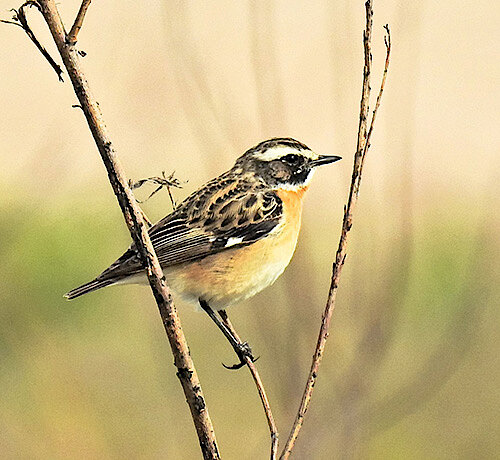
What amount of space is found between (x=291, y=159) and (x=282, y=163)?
0.16 ft

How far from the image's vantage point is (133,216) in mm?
1839

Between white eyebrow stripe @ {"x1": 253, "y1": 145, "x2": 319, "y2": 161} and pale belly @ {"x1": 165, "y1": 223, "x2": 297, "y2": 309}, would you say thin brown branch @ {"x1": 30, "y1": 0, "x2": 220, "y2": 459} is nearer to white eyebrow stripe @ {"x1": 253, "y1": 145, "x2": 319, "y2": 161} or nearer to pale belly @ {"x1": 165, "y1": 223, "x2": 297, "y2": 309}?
pale belly @ {"x1": 165, "y1": 223, "x2": 297, "y2": 309}

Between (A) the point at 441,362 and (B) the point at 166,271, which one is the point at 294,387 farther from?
(A) the point at 441,362

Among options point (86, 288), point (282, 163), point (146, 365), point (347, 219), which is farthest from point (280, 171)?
point (146, 365)

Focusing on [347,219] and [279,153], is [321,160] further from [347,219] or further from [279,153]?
[347,219]

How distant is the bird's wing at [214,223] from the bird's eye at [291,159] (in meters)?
0.15

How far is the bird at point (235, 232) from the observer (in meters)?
3.36

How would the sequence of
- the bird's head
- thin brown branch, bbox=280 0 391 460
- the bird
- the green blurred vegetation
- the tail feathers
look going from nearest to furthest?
thin brown branch, bbox=280 0 391 460 → the tail feathers → the bird → the bird's head → the green blurred vegetation

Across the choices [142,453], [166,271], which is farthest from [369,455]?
[166,271]

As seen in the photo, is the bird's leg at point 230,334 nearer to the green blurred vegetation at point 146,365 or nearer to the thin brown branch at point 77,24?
the thin brown branch at point 77,24

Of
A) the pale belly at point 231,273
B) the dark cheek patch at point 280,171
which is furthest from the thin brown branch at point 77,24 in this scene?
the dark cheek patch at point 280,171

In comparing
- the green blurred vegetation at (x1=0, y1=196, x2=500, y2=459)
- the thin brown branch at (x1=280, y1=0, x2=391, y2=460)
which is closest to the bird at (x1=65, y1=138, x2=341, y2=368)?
the thin brown branch at (x1=280, y1=0, x2=391, y2=460)

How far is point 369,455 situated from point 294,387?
3.82m

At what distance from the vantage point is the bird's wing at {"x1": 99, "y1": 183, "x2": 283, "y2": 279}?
11.2 ft
